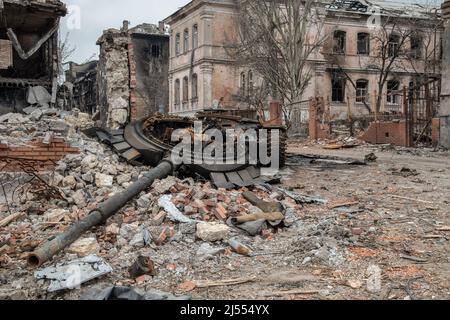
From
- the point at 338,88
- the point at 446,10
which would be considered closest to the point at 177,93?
the point at 338,88

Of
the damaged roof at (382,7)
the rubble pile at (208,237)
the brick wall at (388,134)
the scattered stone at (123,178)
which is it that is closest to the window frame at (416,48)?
the damaged roof at (382,7)

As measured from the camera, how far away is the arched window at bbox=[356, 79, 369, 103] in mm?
36269

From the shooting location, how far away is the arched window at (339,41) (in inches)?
1404

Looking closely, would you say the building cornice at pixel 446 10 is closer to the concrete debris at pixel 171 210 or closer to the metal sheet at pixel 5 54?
the concrete debris at pixel 171 210

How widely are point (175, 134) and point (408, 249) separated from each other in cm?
603

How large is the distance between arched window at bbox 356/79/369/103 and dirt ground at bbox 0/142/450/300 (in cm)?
2977

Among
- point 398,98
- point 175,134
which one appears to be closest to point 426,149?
point 175,134

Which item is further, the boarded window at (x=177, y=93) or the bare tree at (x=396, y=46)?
the boarded window at (x=177, y=93)

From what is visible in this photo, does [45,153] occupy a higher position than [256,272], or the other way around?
[45,153]

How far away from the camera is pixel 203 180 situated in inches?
336

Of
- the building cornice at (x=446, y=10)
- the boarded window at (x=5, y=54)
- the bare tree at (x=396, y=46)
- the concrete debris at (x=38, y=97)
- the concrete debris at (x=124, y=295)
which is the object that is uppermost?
the bare tree at (x=396, y=46)

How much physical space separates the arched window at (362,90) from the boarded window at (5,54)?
27.9m

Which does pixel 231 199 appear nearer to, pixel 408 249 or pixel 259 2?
pixel 408 249

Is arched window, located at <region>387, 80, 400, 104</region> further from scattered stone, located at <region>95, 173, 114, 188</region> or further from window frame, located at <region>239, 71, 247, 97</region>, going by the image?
scattered stone, located at <region>95, 173, 114, 188</region>
